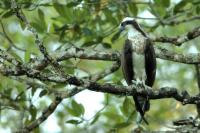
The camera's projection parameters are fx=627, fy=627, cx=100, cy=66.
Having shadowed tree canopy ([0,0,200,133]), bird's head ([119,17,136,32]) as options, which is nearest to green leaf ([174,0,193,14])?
shadowed tree canopy ([0,0,200,133])

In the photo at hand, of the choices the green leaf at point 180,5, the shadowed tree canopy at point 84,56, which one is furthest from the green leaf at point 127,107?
the green leaf at point 180,5

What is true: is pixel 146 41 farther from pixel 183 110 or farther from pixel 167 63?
pixel 167 63

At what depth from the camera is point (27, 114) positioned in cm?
862

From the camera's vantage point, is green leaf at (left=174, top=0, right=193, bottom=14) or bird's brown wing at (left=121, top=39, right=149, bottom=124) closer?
bird's brown wing at (left=121, top=39, right=149, bottom=124)

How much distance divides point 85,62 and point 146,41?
889 centimetres

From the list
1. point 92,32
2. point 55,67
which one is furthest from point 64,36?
point 55,67

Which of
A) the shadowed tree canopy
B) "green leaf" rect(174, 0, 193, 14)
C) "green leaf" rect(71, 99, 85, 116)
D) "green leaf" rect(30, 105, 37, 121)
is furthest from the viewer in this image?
"green leaf" rect(174, 0, 193, 14)

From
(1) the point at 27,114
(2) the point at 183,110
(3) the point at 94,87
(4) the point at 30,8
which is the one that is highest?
(4) the point at 30,8

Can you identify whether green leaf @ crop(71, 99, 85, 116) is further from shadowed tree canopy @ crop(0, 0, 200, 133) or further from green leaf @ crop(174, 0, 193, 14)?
green leaf @ crop(174, 0, 193, 14)

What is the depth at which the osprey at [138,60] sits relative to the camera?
285 inches

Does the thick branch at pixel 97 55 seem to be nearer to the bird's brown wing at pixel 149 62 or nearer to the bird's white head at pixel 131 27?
the bird's brown wing at pixel 149 62

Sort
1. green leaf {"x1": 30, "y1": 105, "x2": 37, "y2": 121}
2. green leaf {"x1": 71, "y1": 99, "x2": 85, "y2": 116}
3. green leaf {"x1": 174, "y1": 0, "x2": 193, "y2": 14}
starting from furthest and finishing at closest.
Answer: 1. green leaf {"x1": 174, "y1": 0, "x2": 193, "y2": 14}
2. green leaf {"x1": 30, "y1": 105, "x2": 37, "y2": 121}
3. green leaf {"x1": 71, "y1": 99, "x2": 85, "y2": 116}

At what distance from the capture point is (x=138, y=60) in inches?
295

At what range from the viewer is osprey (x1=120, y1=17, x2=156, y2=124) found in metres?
7.25
